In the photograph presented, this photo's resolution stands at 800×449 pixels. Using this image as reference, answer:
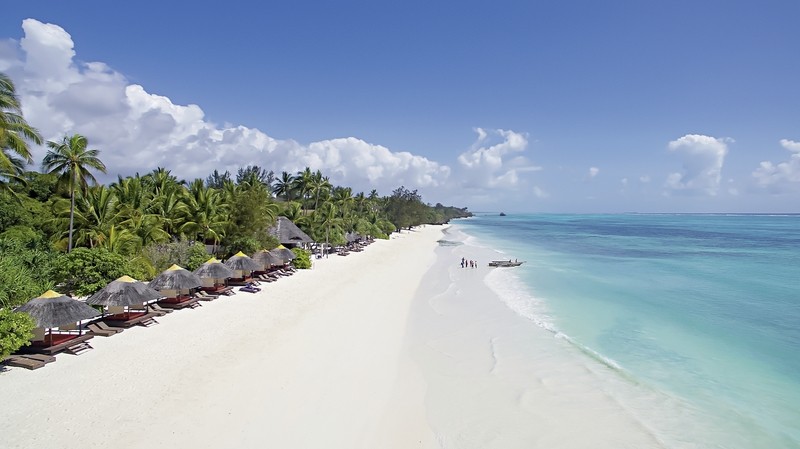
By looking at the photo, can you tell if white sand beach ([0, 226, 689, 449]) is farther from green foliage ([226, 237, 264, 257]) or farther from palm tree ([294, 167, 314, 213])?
palm tree ([294, 167, 314, 213])

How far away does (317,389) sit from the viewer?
10031 millimetres

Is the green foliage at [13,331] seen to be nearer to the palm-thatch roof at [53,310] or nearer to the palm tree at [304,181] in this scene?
the palm-thatch roof at [53,310]

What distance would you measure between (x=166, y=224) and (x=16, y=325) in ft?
57.9

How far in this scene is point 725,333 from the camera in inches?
659

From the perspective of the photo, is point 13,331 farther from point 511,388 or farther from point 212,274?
point 511,388

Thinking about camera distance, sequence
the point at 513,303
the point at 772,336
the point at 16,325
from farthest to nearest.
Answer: the point at 513,303, the point at 772,336, the point at 16,325

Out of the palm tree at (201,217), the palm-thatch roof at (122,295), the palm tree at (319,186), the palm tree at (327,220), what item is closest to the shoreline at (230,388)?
the palm-thatch roof at (122,295)

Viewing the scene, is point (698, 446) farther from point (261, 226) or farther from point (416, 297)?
point (261, 226)

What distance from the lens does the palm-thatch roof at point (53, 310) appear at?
10695mm

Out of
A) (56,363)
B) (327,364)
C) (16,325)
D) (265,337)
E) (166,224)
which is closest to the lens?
(16,325)

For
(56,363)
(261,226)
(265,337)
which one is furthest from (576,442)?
(261,226)

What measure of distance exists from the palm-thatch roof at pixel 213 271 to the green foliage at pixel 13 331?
8309 millimetres

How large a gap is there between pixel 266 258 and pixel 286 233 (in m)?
9.17

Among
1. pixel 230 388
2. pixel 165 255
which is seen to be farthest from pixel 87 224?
pixel 230 388
